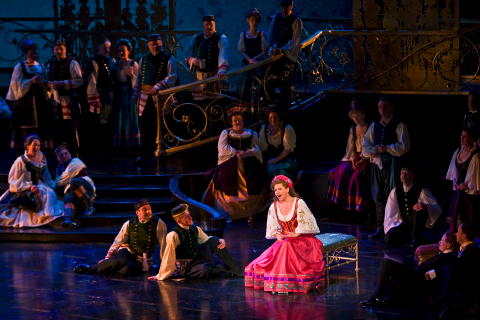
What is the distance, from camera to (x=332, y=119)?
1266 centimetres

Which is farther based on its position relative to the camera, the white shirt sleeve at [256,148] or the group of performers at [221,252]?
the white shirt sleeve at [256,148]

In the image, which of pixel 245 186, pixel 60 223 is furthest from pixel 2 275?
pixel 245 186

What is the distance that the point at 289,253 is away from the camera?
8.48 m

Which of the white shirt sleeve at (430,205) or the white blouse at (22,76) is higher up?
the white blouse at (22,76)

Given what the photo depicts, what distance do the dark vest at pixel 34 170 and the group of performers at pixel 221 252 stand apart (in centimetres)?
212

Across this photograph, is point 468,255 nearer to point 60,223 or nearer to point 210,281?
point 210,281

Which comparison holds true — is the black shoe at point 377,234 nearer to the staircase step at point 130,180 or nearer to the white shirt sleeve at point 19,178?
the staircase step at point 130,180

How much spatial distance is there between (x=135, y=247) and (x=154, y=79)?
386cm

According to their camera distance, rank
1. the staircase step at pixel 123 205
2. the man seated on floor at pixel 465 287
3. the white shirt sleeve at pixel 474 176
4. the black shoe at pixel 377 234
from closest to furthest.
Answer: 1. the man seated on floor at pixel 465 287
2. the white shirt sleeve at pixel 474 176
3. the black shoe at pixel 377 234
4. the staircase step at pixel 123 205

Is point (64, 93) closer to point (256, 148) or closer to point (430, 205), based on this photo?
point (256, 148)

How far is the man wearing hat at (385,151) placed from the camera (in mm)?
10734

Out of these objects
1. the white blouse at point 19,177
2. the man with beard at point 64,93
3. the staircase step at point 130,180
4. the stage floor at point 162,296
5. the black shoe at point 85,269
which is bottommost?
the stage floor at point 162,296

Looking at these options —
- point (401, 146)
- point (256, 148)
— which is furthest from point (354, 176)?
point (256, 148)

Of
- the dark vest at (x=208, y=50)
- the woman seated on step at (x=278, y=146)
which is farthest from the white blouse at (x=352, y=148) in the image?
the dark vest at (x=208, y=50)
